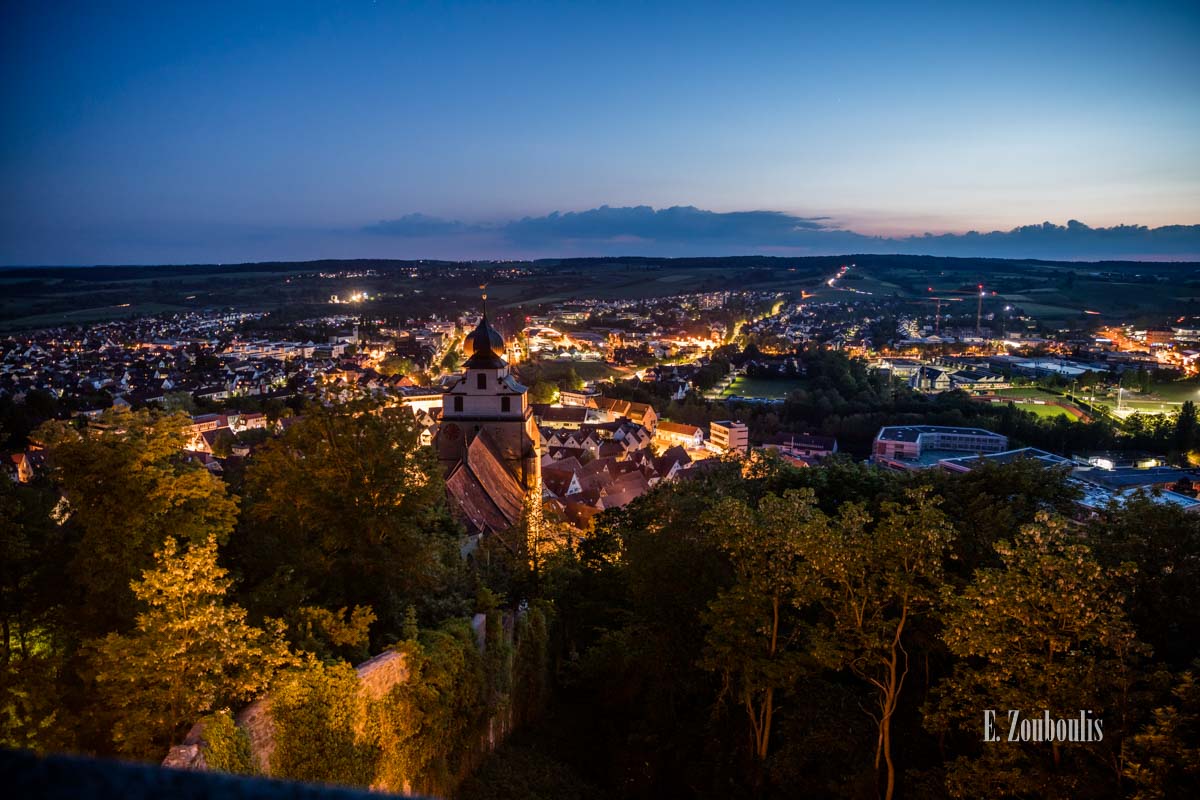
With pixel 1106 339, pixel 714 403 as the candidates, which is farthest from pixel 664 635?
pixel 1106 339

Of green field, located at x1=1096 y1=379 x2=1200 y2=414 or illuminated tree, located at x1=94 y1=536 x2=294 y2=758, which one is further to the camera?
green field, located at x1=1096 y1=379 x2=1200 y2=414

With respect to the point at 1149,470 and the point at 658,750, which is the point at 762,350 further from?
the point at 658,750

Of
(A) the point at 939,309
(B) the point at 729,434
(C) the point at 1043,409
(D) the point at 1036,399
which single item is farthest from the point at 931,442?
(A) the point at 939,309

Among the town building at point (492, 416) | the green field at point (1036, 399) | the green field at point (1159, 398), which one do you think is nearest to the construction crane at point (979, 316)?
the green field at point (1159, 398)

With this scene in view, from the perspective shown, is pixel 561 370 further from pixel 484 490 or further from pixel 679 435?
pixel 484 490

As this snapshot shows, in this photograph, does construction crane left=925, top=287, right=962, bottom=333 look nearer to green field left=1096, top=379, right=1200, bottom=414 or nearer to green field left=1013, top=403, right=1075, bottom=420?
green field left=1096, top=379, right=1200, bottom=414

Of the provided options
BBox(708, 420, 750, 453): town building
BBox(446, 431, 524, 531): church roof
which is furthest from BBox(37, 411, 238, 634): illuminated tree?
BBox(708, 420, 750, 453): town building

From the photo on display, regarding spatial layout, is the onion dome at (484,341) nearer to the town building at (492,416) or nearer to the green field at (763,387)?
the town building at (492,416)
